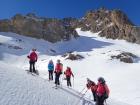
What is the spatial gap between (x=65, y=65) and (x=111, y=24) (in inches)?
2270

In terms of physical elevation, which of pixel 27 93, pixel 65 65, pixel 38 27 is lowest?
pixel 65 65

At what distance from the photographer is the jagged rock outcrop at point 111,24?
4715 inches

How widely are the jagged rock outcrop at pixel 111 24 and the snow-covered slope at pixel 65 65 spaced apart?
3.77m

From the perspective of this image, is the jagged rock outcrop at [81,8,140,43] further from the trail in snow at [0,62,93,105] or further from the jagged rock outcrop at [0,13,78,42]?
the trail in snow at [0,62,93,105]

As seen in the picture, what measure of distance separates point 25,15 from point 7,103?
315ft

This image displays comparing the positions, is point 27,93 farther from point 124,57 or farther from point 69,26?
point 69,26

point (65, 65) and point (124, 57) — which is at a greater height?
point (124, 57)

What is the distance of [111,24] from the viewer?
129 meters

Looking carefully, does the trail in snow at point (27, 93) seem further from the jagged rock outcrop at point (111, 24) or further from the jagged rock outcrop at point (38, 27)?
the jagged rock outcrop at point (111, 24)

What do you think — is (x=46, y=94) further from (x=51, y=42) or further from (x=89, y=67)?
(x=51, y=42)

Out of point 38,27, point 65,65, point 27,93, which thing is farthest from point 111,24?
point 27,93

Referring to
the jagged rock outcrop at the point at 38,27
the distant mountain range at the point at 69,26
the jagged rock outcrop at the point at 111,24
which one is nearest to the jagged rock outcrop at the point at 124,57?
the distant mountain range at the point at 69,26

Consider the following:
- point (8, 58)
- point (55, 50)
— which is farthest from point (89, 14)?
point (8, 58)

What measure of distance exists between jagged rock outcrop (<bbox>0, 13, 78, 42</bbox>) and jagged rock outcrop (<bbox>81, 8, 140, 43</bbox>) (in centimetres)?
1512
